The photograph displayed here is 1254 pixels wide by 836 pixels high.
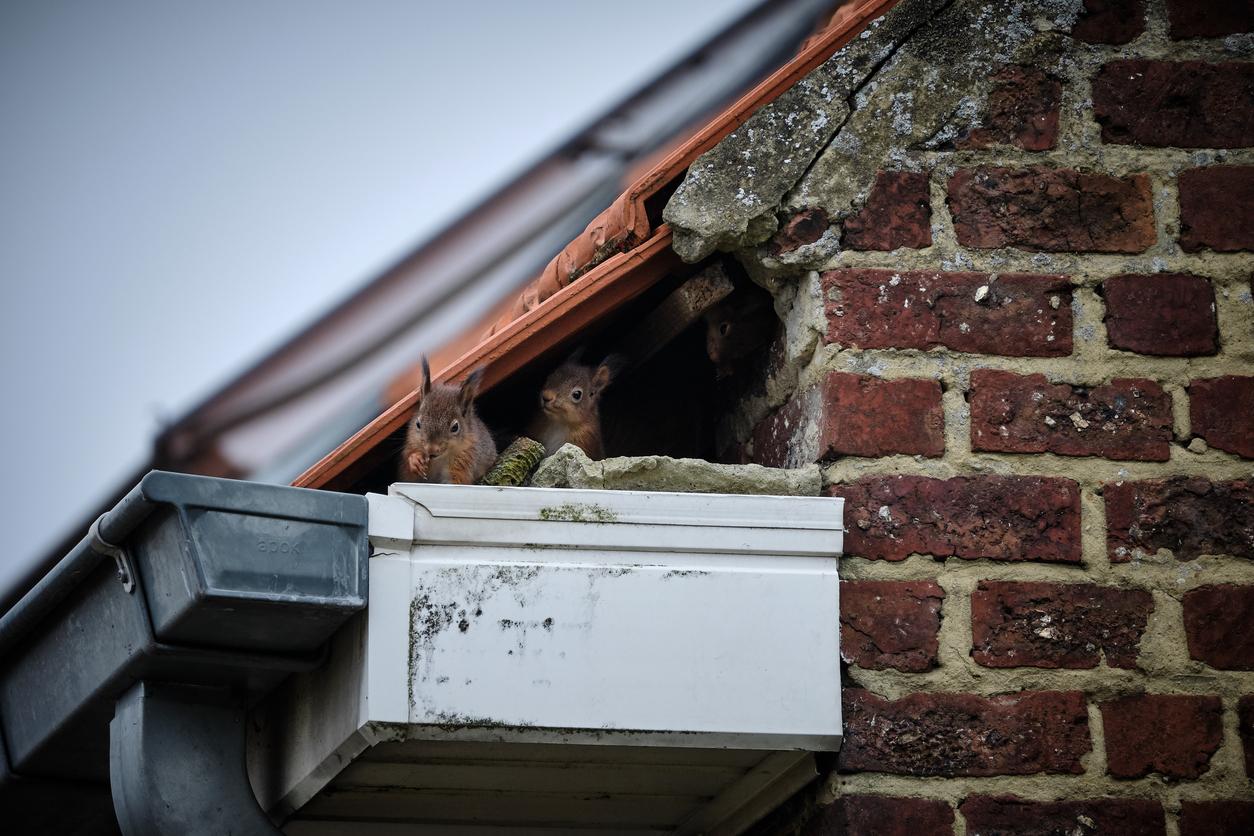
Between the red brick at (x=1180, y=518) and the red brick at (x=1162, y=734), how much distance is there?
28 cm

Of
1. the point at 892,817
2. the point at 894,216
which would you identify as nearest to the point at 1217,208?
the point at 894,216

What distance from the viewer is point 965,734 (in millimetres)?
2711

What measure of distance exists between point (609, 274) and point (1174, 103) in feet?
4.09

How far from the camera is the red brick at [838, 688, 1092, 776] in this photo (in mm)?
2695

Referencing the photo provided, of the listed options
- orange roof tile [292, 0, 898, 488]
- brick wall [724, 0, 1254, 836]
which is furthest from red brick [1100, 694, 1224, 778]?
orange roof tile [292, 0, 898, 488]

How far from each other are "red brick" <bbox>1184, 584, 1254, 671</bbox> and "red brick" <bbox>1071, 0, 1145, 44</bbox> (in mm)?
1182

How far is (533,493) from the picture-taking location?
275 cm

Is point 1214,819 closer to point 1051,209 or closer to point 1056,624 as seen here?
point 1056,624

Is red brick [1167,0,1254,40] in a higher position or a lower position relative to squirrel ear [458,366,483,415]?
higher

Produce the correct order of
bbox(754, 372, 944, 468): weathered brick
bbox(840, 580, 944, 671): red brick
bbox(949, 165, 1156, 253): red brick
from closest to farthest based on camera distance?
1. bbox(840, 580, 944, 671): red brick
2. bbox(754, 372, 944, 468): weathered brick
3. bbox(949, 165, 1156, 253): red brick

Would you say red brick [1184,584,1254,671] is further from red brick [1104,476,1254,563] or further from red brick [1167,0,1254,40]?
red brick [1167,0,1254,40]

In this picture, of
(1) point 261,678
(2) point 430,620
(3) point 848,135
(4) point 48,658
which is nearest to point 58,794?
(4) point 48,658

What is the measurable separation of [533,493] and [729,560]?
390 millimetres

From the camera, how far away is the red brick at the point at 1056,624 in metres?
2.77
